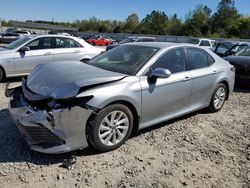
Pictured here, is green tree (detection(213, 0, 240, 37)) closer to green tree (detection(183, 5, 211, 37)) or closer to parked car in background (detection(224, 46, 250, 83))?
green tree (detection(183, 5, 211, 37))

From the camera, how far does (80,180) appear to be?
3268 mm

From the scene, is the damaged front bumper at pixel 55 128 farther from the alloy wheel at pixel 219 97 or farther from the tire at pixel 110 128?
the alloy wheel at pixel 219 97

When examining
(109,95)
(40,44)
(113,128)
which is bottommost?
(113,128)

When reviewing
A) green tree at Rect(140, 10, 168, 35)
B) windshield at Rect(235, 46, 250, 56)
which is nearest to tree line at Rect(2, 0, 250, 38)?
green tree at Rect(140, 10, 168, 35)

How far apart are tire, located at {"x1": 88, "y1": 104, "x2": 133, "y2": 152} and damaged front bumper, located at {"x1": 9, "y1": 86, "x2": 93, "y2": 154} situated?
15 cm

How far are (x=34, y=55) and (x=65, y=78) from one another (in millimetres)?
4846

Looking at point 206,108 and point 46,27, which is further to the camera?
point 46,27

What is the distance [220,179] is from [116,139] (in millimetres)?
1465

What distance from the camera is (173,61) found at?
15.7 ft

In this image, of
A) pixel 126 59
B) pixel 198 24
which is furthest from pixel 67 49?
pixel 198 24

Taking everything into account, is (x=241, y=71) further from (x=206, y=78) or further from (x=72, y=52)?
(x=72, y=52)

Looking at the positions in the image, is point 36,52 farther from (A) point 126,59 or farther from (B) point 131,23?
(B) point 131,23

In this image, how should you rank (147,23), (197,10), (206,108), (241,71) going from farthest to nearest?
(147,23) < (197,10) < (241,71) < (206,108)

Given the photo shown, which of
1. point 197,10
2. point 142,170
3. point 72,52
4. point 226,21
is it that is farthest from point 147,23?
point 142,170
